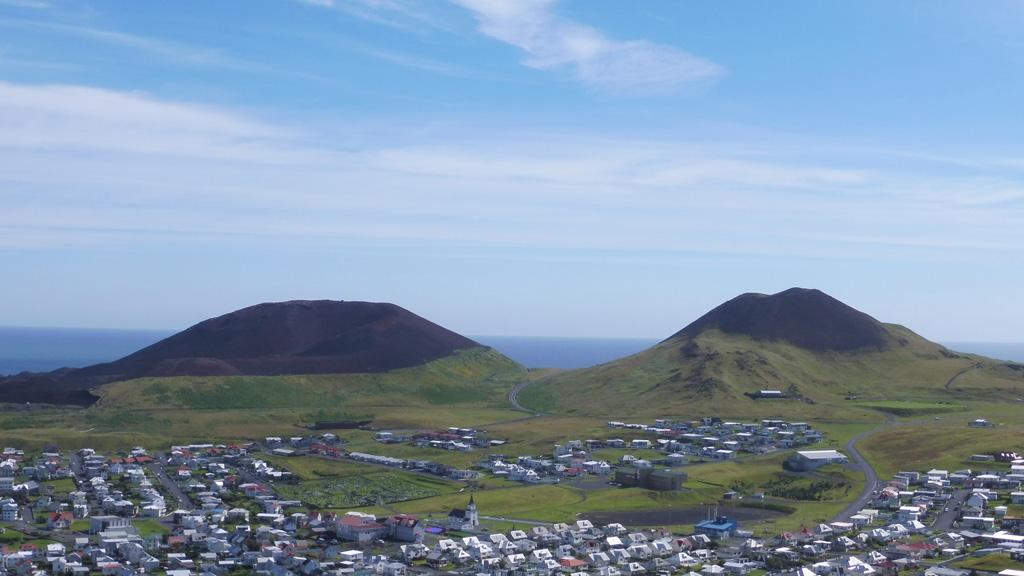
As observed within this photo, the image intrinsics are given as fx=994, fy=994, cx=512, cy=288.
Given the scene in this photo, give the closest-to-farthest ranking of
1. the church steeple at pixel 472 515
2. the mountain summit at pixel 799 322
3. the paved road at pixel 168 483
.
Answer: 1. the church steeple at pixel 472 515
2. the paved road at pixel 168 483
3. the mountain summit at pixel 799 322

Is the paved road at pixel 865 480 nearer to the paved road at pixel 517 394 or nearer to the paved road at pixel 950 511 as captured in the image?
the paved road at pixel 950 511

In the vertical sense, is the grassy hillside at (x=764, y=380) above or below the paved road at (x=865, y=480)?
above

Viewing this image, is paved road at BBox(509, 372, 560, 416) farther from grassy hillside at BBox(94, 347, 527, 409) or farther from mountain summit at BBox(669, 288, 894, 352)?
mountain summit at BBox(669, 288, 894, 352)

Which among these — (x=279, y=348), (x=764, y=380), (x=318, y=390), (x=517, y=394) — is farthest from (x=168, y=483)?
(x=279, y=348)

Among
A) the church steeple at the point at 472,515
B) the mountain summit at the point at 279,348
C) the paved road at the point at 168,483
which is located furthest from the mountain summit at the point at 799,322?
the church steeple at the point at 472,515

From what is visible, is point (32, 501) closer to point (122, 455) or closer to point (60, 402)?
point (122, 455)

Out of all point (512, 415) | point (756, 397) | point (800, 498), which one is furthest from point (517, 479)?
point (756, 397)
